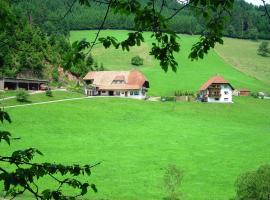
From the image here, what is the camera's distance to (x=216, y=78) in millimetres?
108938

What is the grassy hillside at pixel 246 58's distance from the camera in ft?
479

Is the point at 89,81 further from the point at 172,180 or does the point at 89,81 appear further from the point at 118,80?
the point at 172,180

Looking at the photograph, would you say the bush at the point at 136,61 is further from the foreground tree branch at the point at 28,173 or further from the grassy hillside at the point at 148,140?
the foreground tree branch at the point at 28,173

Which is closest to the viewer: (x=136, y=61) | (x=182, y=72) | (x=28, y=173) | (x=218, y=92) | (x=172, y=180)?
(x=28, y=173)

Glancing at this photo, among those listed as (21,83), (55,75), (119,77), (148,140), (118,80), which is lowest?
(148,140)

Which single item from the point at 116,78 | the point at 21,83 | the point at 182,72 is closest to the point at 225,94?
the point at 116,78

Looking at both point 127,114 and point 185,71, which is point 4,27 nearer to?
point 127,114

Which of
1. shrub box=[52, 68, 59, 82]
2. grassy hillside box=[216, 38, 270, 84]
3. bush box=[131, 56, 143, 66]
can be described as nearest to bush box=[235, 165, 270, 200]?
shrub box=[52, 68, 59, 82]

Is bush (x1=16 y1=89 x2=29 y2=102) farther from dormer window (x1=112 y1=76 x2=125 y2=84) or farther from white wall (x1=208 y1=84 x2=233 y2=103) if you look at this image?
white wall (x1=208 y1=84 x2=233 y2=103)

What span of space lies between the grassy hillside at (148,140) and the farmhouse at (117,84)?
1249cm

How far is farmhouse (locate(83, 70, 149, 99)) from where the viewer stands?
347 feet

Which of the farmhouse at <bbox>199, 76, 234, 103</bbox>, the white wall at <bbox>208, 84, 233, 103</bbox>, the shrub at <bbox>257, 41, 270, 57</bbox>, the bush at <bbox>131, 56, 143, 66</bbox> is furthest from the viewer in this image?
the shrub at <bbox>257, 41, 270, 57</bbox>

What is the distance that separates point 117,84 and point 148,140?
43631 millimetres

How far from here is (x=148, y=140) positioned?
221ft
